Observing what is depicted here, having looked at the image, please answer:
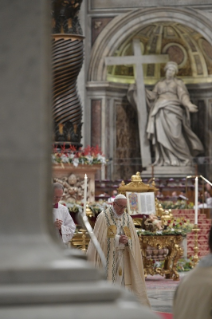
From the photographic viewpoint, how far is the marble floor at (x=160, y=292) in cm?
1030

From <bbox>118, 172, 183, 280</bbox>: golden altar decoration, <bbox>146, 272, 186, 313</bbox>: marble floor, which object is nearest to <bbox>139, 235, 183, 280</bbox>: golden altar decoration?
<bbox>118, 172, 183, 280</bbox>: golden altar decoration

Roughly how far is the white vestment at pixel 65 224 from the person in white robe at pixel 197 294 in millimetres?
5058

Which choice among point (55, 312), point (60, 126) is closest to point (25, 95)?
point (55, 312)

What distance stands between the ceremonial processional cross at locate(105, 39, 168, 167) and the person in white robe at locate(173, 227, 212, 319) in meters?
18.4

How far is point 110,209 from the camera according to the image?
9.28m

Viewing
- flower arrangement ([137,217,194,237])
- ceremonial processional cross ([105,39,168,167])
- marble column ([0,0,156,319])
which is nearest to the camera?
marble column ([0,0,156,319])

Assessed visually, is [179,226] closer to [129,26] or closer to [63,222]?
[63,222]

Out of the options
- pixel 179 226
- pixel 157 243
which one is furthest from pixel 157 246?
pixel 179 226

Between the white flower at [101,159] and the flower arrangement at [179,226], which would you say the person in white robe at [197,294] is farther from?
the white flower at [101,159]

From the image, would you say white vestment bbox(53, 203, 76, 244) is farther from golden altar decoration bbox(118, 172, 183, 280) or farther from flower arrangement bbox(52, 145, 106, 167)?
flower arrangement bbox(52, 145, 106, 167)

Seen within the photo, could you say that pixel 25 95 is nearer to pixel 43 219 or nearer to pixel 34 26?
pixel 34 26

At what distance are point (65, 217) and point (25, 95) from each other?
7.07m

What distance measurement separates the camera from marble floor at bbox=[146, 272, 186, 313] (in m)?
A: 10.3

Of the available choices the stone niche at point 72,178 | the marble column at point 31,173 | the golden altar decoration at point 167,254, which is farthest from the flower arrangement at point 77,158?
the marble column at point 31,173
